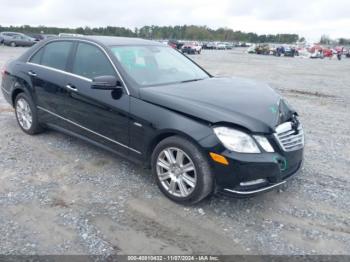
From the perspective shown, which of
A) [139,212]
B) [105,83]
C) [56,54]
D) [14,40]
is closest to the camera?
[139,212]

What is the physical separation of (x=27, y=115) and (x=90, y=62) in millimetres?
1807

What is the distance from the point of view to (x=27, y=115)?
219 inches

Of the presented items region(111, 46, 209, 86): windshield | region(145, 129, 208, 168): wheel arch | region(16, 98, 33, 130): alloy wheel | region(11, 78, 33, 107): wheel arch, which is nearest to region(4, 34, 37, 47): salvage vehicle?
region(11, 78, 33, 107): wheel arch

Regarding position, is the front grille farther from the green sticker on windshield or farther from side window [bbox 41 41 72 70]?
side window [bbox 41 41 72 70]

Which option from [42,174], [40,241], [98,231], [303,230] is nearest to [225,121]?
[303,230]

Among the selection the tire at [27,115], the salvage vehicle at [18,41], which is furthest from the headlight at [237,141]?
the salvage vehicle at [18,41]

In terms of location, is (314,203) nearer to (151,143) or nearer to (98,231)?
(151,143)

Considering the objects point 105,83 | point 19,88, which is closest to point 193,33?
point 19,88

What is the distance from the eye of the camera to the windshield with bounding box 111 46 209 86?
4.14 metres

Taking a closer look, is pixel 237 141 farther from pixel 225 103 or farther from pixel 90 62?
pixel 90 62

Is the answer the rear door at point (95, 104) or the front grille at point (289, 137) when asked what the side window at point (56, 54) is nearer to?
the rear door at point (95, 104)

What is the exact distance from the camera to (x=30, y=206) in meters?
3.59

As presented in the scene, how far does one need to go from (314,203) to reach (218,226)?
1.19 metres

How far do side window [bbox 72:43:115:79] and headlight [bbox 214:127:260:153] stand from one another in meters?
1.63
